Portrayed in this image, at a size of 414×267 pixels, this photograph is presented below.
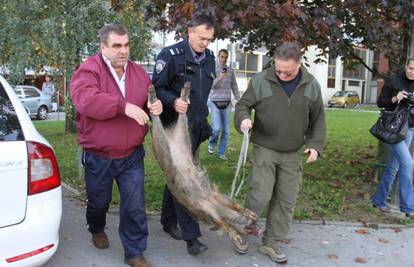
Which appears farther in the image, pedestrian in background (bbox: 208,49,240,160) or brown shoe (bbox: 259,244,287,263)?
pedestrian in background (bbox: 208,49,240,160)

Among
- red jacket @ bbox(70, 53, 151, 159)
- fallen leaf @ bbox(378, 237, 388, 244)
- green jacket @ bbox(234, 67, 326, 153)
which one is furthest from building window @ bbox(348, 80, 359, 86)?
red jacket @ bbox(70, 53, 151, 159)

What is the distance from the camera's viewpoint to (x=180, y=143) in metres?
4.01

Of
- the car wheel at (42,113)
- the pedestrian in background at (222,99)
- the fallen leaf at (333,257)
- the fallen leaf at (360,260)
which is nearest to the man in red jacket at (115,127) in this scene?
the fallen leaf at (333,257)

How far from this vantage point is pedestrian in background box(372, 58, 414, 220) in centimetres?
547

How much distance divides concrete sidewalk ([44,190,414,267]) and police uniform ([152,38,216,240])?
0.34 m

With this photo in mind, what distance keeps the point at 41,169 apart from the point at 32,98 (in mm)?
19842

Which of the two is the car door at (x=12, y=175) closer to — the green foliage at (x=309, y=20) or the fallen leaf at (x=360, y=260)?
the green foliage at (x=309, y=20)

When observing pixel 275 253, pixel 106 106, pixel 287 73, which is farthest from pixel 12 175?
pixel 275 253

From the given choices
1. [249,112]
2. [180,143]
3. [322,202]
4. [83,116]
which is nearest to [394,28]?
[322,202]

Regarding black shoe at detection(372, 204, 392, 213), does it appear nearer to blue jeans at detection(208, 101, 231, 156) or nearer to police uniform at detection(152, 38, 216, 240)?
→ police uniform at detection(152, 38, 216, 240)

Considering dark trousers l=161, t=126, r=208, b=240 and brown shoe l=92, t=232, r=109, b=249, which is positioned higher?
dark trousers l=161, t=126, r=208, b=240

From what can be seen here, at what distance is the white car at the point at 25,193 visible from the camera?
309cm

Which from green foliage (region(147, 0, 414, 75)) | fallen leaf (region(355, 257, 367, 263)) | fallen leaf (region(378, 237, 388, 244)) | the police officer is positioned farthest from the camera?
fallen leaf (region(378, 237, 388, 244))

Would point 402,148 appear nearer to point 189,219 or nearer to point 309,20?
point 309,20
